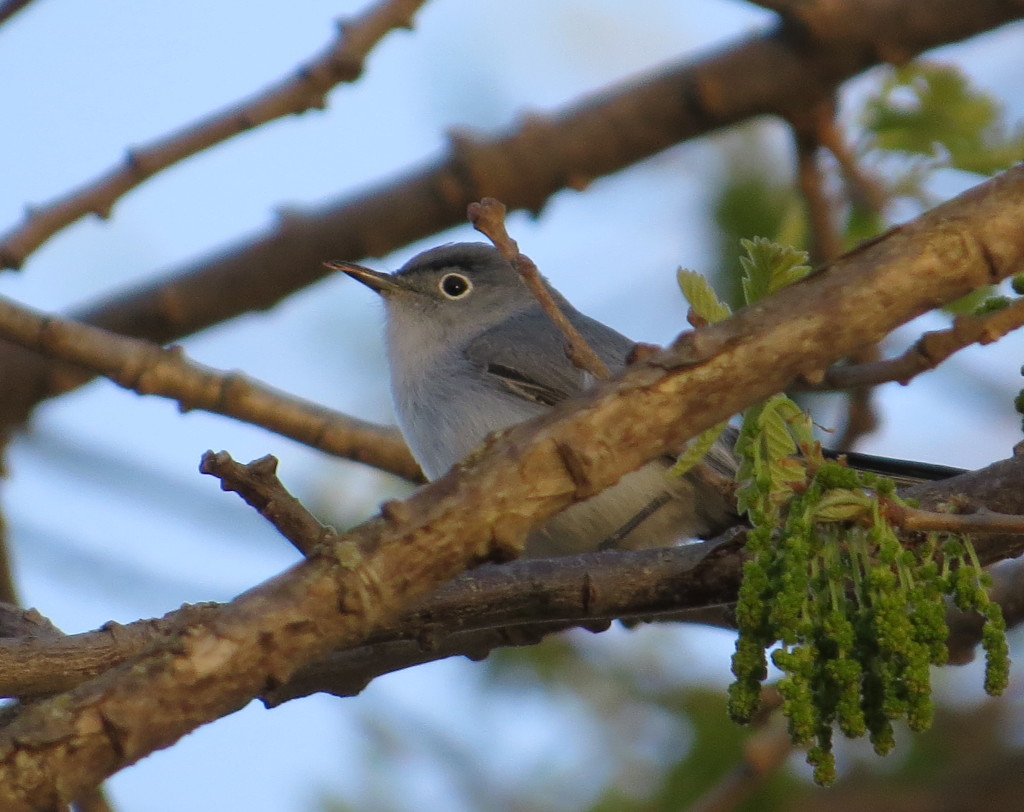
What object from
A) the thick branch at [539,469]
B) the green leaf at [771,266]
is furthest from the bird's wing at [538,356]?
the thick branch at [539,469]

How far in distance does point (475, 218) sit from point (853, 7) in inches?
114

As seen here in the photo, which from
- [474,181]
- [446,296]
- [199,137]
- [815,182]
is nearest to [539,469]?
[199,137]

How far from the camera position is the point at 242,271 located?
471 centimetres

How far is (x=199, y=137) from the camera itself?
146 inches

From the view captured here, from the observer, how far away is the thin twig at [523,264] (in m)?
2.06

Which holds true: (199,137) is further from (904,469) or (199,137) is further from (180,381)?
(904,469)

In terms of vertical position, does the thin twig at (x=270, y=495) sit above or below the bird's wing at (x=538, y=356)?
below

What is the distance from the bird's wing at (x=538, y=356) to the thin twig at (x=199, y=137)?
1.44m

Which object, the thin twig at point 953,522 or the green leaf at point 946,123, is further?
the green leaf at point 946,123

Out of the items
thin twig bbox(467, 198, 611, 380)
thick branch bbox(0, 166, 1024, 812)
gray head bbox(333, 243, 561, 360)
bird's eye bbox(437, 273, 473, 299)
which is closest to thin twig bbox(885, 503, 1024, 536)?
thick branch bbox(0, 166, 1024, 812)

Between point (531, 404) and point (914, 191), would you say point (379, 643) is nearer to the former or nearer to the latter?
point (531, 404)

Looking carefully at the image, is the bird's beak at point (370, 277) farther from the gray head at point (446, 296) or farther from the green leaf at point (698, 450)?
the green leaf at point (698, 450)

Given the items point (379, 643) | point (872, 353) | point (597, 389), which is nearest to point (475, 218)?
point (597, 389)

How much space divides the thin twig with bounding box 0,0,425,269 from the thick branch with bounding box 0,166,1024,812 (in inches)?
86.1
